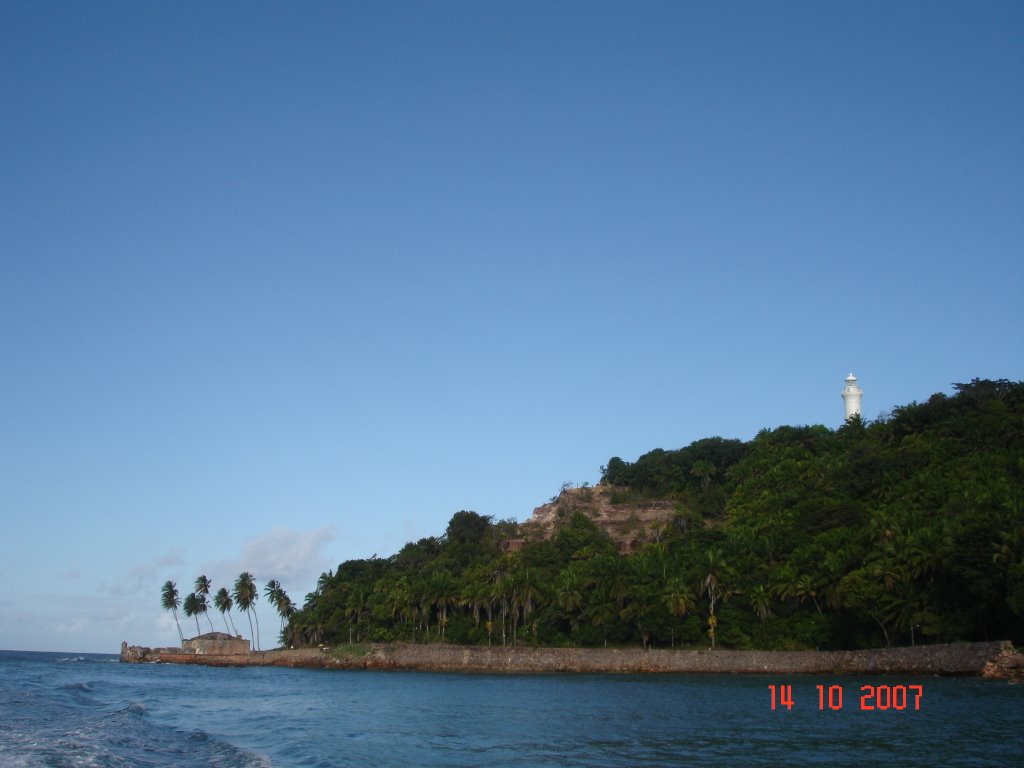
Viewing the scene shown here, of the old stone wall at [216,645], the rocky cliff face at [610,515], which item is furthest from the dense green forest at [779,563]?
the old stone wall at [216,645]

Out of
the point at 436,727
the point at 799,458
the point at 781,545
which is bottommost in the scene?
the point at 436,727

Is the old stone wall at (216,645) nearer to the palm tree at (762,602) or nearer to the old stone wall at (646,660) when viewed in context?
the old stone wall at (646,660)

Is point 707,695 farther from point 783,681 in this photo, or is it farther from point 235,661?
point 235,661

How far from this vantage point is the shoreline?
52.3 meters

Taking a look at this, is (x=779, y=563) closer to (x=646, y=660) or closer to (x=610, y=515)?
(x=646, y=660)

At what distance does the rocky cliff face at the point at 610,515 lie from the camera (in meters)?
117

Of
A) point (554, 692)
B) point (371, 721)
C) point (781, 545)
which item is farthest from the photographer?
point (781, 545)

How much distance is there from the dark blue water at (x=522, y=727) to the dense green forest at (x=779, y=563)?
31.2 feet

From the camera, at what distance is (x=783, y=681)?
55.3m

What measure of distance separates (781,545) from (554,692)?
40.0 m

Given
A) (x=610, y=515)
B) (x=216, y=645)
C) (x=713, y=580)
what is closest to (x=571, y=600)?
(x=713, y=580)

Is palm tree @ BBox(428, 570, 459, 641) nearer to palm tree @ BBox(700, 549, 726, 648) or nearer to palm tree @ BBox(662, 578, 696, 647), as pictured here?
palm tree @ BBox(662, 578, 696, 647)

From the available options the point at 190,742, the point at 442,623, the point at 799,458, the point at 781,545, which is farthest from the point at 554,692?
the point at 799,458
